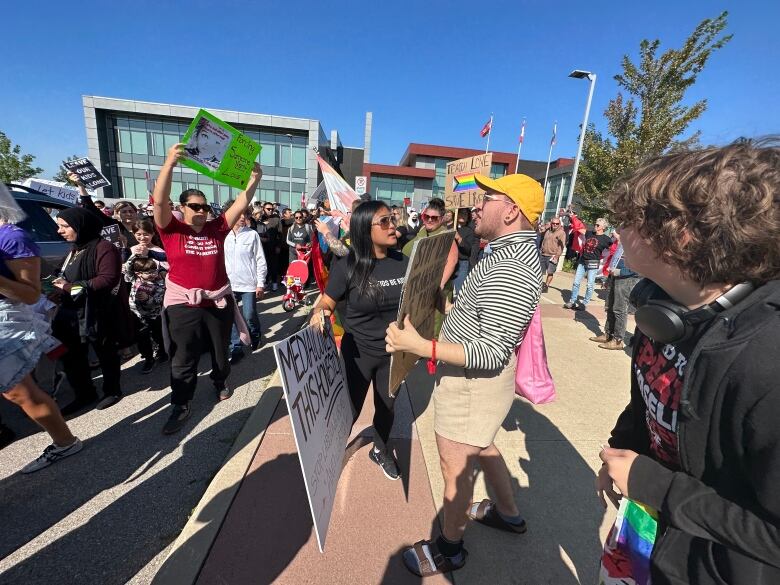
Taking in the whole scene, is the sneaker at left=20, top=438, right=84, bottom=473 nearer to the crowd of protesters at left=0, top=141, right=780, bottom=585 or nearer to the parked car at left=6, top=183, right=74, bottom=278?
the crowd of protesters at left=0, top=141, right=780, bottom=585

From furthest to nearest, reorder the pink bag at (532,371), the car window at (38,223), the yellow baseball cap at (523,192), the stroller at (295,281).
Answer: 1. the stroller at (295,281)
2. the car window at (38,223)
3. the pink bag at (532,371)
4. the yellow baseball cap at (523,192)

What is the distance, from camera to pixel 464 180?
5895 millimetres

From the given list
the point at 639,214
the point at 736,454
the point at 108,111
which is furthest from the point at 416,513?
the point at 108,111

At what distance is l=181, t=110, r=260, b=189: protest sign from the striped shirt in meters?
2.25

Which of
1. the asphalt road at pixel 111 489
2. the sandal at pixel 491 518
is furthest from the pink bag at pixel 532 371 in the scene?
the asphalt road at pixel 111 489

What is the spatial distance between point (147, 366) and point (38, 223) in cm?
272

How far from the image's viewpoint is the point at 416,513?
2.38 meters

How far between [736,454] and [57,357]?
449 centimetres

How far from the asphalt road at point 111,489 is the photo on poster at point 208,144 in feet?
7.50

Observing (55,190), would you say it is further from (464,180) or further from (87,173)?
(464,180)

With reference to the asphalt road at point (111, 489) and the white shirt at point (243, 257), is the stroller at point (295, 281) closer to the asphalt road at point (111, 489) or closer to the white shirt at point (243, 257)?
the white shirt at point (243, 257)

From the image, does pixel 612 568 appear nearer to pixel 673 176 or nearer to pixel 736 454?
pixel 736 454

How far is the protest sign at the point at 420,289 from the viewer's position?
64.1 inches

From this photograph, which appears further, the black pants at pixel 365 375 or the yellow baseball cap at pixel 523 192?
the black pants at pixel 365 375
